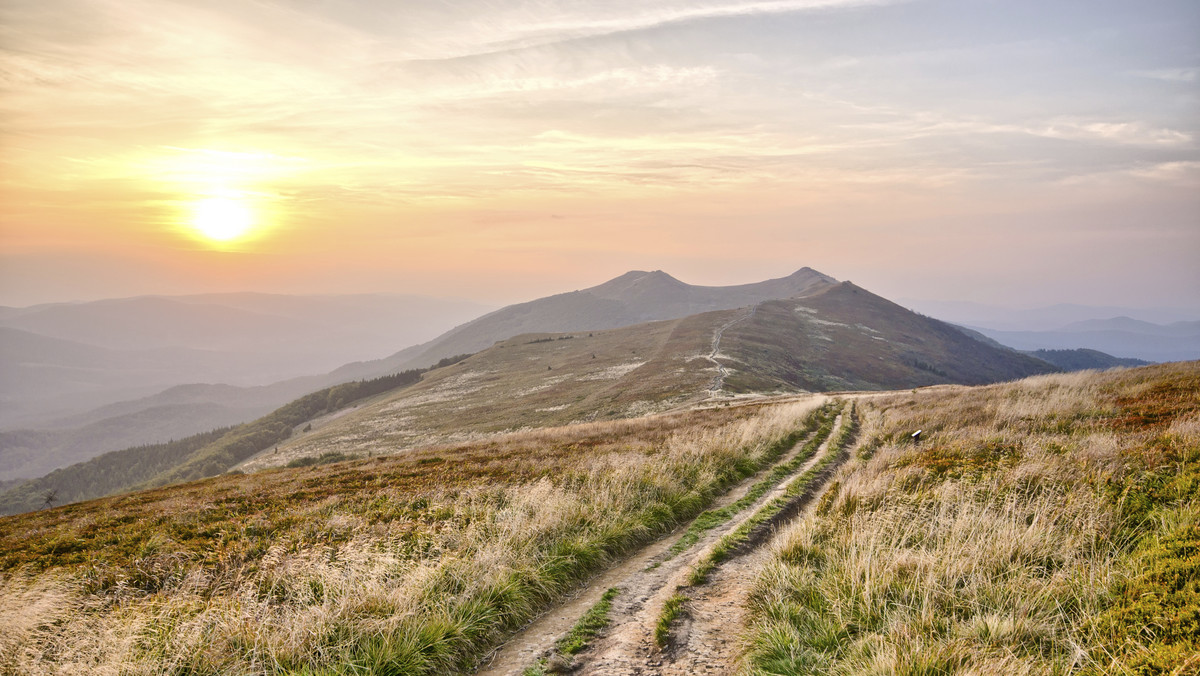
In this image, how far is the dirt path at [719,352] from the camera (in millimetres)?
60094

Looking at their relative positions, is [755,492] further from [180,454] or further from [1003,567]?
[180,454]

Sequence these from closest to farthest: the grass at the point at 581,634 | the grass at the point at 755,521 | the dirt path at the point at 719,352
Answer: the grass at the point at 581,634, the grass at the point at 755,521, the dirt path at the point at 719,352

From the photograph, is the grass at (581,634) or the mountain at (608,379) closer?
the grass at (581,634)

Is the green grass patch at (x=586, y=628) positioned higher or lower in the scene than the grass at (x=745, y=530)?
higher

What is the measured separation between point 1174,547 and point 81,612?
1605 centimetres

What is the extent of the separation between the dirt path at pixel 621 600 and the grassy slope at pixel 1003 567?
1.98 m

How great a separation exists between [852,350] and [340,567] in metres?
126

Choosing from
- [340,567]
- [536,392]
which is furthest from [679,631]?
[536,392]

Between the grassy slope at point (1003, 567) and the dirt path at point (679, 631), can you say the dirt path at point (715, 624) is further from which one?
the grassy slope at point (1003, 567)

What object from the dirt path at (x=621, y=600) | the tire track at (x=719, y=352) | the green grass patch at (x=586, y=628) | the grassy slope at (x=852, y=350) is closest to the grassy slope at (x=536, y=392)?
the tire track at (x=719, y=352)

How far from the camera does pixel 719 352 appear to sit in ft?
283

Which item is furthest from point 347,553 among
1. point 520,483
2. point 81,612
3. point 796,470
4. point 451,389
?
point 451,389

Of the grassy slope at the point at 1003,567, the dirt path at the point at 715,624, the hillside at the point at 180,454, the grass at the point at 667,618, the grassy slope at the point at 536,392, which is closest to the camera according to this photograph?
the grassy slope at the point at 1003,567

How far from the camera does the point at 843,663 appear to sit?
6.06m
